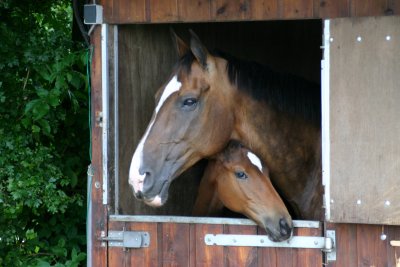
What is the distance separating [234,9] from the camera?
13.9 ft

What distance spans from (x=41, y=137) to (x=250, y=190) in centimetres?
181

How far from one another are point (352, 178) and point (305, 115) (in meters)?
0.96

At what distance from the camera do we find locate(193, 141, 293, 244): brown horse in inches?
167

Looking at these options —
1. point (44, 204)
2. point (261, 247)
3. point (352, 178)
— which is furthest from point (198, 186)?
point (352, 178)

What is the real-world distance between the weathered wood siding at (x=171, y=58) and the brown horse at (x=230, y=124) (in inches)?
15.1

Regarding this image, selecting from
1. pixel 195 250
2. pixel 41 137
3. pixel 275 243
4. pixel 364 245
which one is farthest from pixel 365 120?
pixel 41 137

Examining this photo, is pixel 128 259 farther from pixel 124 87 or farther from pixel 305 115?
pixel 305 115

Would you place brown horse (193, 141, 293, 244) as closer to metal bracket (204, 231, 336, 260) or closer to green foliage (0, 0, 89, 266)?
metal bracket (204, 231, 336, 260)

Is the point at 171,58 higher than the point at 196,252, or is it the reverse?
the point at 171,58

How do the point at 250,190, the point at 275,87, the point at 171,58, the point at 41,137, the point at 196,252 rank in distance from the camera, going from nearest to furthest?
the point at 196,252 → the point at 250,190 → the point at 275,87 → the point at 171,58 → the point at 41,137

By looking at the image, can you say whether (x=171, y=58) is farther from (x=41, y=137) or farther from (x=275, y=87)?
(x=41, y=137)

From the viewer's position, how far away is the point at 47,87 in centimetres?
552

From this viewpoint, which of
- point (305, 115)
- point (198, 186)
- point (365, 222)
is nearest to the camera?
point (365, 222)

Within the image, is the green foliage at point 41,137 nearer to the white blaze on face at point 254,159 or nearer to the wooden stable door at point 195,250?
the wooden stable door at point 195,250
